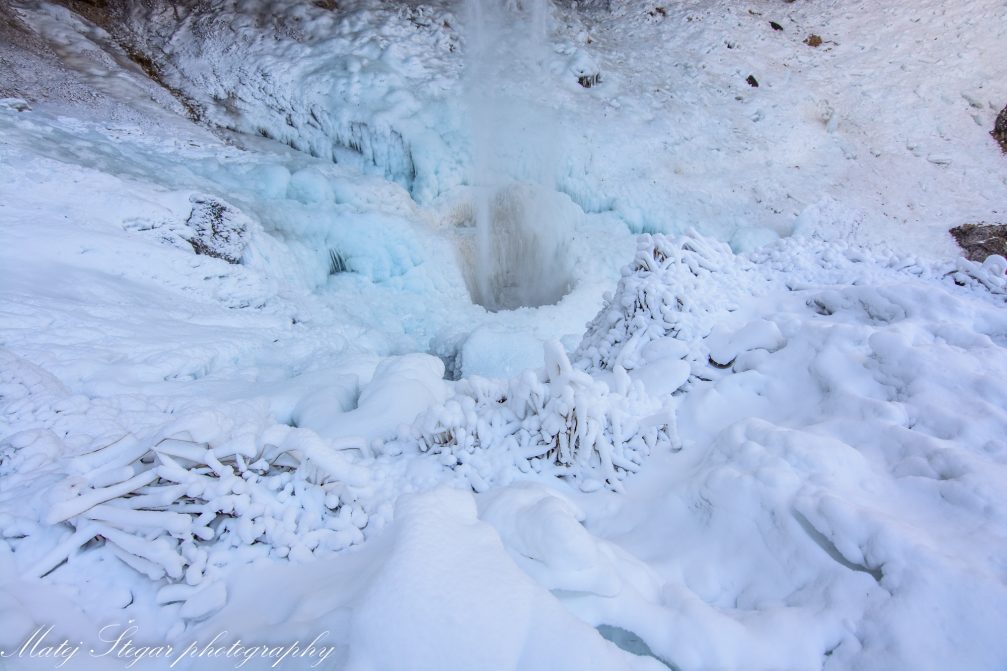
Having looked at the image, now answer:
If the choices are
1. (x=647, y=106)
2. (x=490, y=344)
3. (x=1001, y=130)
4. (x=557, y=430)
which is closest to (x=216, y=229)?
(x=490, y=344)

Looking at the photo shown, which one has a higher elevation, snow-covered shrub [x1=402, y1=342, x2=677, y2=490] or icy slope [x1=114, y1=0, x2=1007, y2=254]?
icy slope [x1=114, y1=0, x2=1007, y2=254]

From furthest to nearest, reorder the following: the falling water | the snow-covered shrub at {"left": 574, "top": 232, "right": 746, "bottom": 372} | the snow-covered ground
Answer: the falling water, the snow-covered shrub at {"left": 574, "top": 232, "right": 746, "bottom": 372}, the snow-covered ground

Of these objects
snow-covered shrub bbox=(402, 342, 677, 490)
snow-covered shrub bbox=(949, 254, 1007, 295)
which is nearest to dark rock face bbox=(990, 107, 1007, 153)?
snow-covered shrub bbox=(949, 254, 1007, 295)

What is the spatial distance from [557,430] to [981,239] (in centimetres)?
829

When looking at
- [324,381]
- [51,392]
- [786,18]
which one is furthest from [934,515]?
[786,18]

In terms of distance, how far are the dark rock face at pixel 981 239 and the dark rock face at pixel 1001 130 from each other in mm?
2243

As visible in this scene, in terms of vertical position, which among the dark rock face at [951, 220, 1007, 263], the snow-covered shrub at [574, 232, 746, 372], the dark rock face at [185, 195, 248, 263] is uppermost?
the dark rock face at [951, 220, 1007, 263]

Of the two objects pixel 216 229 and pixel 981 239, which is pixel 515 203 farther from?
pixel 981 239

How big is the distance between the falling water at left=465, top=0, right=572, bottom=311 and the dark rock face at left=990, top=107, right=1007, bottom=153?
7.63 meters

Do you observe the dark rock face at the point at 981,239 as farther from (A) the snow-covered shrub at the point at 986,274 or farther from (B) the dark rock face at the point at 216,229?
(B) the dark rock face at the point at 216,229

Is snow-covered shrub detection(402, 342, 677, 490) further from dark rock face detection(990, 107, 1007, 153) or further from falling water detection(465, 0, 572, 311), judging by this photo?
dark rock face detection(990, 107, 1007, 153)

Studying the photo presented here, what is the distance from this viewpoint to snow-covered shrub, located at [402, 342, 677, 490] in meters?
2.35

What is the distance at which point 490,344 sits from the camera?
18.5 feet

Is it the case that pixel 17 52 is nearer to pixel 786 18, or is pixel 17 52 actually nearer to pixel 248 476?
pixel 248 476
